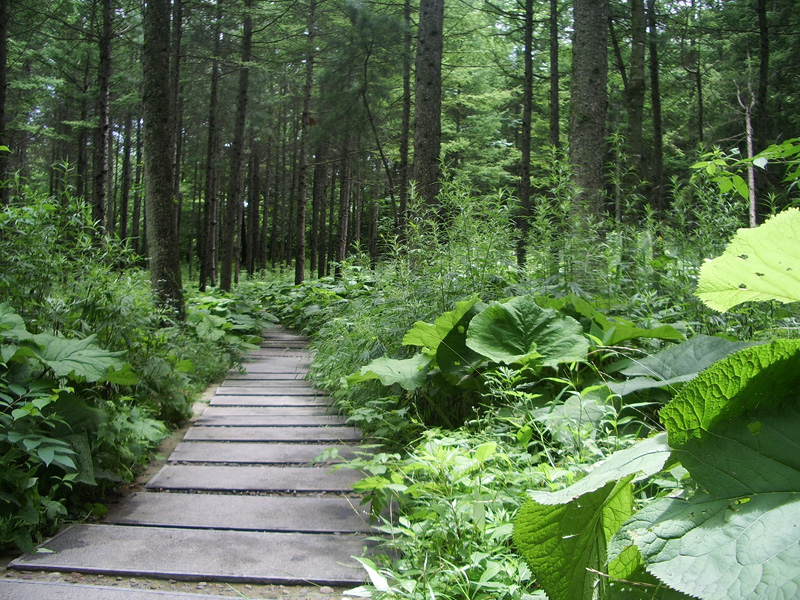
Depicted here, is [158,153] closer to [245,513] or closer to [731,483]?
[245,513]

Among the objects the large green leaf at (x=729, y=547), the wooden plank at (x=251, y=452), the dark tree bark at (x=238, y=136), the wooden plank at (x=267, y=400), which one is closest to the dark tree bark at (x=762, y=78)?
the dark tree bark at (x=238, y=136)

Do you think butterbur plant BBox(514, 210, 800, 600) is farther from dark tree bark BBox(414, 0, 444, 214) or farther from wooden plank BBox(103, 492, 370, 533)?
dark tree bark BBox(414, 0, 444, 214)

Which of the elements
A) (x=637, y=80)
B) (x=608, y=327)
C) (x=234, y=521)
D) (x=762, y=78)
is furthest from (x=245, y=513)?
(x=762, y=78)

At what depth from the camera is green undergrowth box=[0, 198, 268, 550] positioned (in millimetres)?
2732

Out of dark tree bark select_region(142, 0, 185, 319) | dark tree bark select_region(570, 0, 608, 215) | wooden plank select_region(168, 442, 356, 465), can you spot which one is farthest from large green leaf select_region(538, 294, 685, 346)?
dark tree bark select_region(142, 0, 185, 319)

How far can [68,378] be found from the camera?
10.9ft

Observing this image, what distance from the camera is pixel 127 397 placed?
369 cm

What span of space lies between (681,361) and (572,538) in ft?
5.40

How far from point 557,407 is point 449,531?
0.89 metres

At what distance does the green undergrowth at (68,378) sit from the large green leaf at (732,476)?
2741mm

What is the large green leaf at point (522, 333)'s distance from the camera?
3.03 m

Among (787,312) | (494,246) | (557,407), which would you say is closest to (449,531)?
(557,407)

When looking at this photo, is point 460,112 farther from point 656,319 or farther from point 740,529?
point 740,529

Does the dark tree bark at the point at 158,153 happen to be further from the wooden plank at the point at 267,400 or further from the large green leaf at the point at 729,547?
the large green leaf at the point at 729,547
